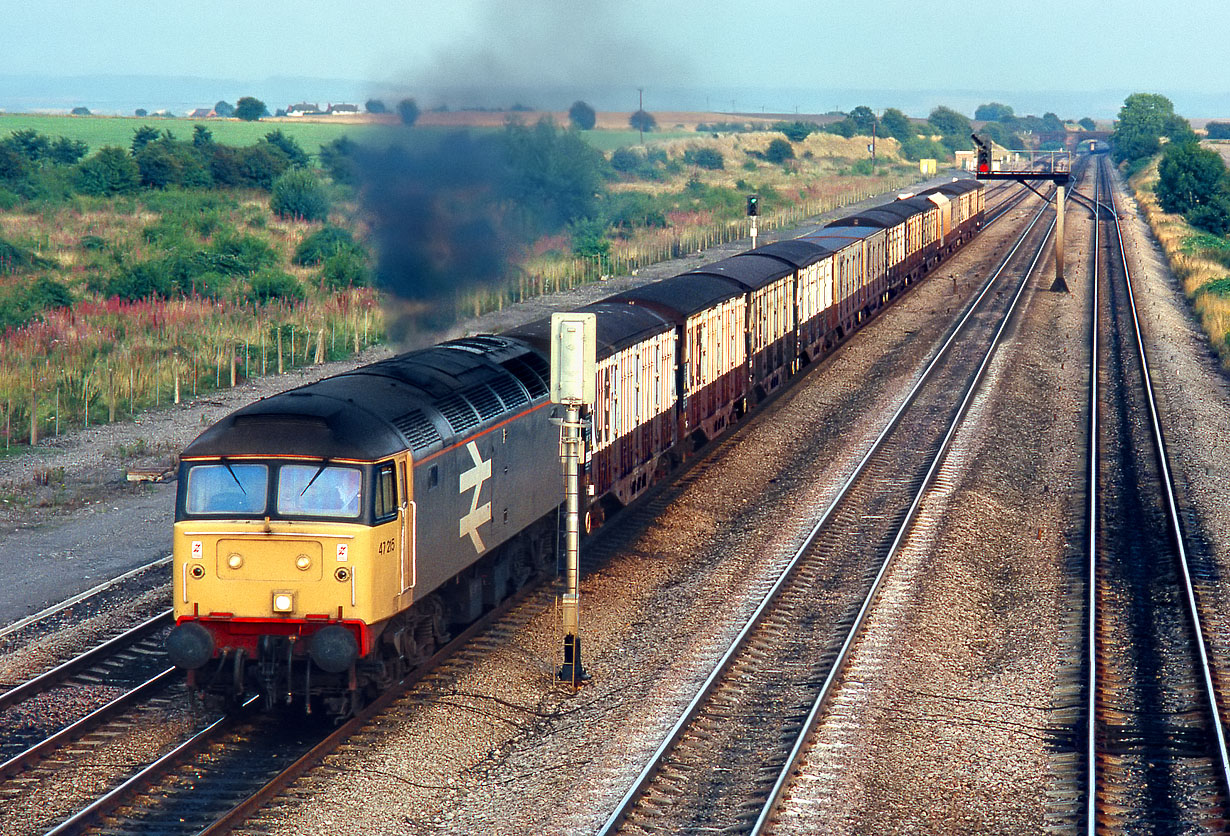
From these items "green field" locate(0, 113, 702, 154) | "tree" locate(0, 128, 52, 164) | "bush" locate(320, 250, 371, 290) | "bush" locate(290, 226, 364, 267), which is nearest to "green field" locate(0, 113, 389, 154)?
"green field" locate(0, 113, 702, 154)

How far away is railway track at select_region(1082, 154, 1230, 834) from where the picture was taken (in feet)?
39.6

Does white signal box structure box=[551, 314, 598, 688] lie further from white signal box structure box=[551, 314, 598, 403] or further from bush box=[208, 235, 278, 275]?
bush box=[208, 235, 278, 275]

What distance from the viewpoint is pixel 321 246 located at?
51156mm

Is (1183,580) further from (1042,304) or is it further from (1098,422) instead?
(1042,304)

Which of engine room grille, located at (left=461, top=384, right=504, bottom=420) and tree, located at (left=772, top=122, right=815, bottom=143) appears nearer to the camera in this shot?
engine room grille, located at (left=461, top=384, right=504, bottom=420)

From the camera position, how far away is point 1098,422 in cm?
2980

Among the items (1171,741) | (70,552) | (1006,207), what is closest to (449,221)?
(70,552)

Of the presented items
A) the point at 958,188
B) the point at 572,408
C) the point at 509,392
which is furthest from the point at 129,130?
the point at 572,408

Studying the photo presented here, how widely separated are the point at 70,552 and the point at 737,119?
2473 inches

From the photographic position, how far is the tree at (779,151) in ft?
451

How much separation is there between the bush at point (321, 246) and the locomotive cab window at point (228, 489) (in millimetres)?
37978

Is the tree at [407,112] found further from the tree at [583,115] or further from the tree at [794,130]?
the tree at [794,130]

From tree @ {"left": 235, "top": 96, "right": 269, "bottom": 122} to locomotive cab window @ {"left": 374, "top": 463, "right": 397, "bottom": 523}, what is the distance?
14401cm

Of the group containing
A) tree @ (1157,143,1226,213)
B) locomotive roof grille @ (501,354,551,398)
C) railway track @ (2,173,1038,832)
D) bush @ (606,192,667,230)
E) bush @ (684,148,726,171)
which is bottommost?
railway track @ (2,173,1038,832)
